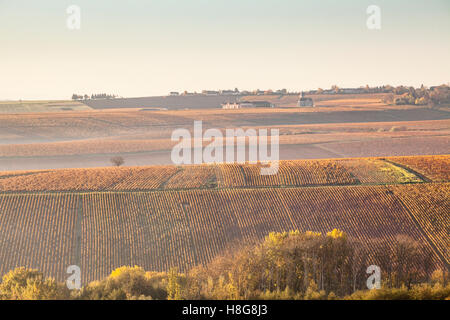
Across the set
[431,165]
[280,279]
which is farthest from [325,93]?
[280,279]

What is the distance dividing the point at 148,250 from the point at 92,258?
3001 mm

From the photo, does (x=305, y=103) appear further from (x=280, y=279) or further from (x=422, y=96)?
(x=280, y=279)

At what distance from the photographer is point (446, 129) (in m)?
90.9

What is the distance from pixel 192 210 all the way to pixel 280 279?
15.1 metres

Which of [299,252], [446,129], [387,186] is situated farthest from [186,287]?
[446,129]

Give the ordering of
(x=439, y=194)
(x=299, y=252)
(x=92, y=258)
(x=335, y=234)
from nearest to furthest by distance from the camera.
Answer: (x=299, y=252) < (x=335, y=234) < (x=92, y=258) < (x=439, y=194)

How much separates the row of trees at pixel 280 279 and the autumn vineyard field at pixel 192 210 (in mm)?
6100

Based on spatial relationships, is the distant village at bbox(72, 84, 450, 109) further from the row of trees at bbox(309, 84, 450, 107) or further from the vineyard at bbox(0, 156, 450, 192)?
the vineyard at bbox(0, 156, 450, 192)

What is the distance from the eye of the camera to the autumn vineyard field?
28.0 metres

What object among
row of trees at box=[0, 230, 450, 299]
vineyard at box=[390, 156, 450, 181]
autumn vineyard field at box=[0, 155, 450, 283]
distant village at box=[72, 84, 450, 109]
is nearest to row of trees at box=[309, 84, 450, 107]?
distant village at box=[72, 84, 450, 109]

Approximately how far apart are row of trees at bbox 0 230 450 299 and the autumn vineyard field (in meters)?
6.10

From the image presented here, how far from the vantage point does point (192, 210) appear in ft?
110

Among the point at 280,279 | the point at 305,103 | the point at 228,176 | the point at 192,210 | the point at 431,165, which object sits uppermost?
the point at 305,103
